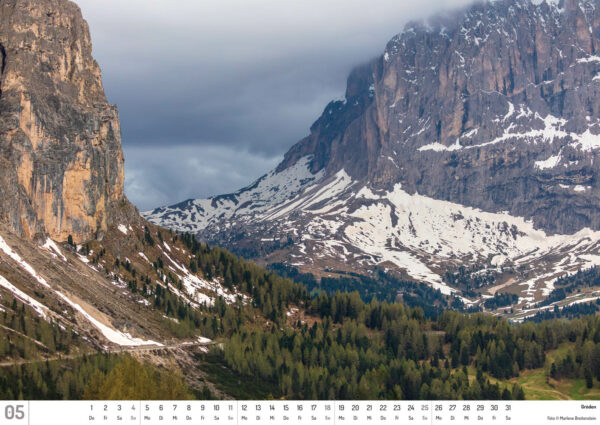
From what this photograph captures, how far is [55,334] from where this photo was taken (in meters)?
194

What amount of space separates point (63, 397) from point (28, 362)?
56.1 feet
